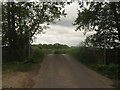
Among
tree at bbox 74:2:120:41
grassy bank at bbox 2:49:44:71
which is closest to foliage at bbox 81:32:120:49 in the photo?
tree at bbox 74:2:120:41

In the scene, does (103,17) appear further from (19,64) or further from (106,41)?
(19,64)

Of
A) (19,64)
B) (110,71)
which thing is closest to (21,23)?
(19,64)

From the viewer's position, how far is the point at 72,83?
1438 centimetres

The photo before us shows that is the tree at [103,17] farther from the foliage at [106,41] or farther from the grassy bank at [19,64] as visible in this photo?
the grassy bank at [19,64]

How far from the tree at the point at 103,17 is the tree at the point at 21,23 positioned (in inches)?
137

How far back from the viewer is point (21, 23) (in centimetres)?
2984

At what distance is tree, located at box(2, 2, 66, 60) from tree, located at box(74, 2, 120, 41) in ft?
11.4

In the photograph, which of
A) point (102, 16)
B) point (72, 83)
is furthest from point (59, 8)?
point (72, 83)

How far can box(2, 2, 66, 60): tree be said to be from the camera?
27.4m

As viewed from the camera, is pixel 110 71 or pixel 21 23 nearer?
pixel 110 71

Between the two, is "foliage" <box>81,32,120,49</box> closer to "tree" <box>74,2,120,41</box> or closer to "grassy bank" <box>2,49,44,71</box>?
"tree" <box>74,2,120,41</box>

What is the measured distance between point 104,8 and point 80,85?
12849 mm

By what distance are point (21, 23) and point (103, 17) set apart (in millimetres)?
10874

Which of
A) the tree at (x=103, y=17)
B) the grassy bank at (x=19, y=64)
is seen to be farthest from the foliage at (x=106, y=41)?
the grassy bank at (x=19, y=64)
